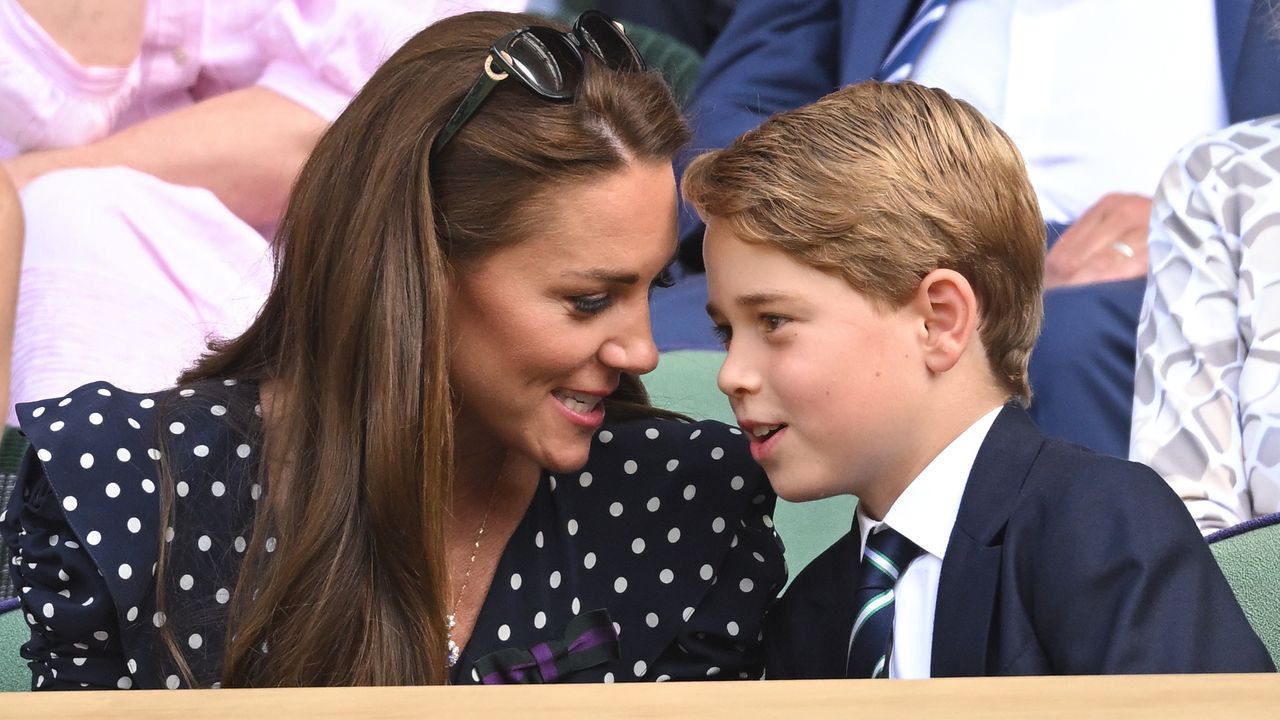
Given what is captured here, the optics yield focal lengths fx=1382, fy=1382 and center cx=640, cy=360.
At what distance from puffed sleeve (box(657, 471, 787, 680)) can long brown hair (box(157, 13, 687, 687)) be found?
0.82 ft

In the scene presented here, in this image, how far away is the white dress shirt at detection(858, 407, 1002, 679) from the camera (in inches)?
42.4

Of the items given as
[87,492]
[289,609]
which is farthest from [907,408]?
[87,492]

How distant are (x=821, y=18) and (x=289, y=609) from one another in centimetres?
142

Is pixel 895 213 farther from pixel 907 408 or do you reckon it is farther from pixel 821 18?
pixel 821 18

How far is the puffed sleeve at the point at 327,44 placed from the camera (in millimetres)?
2002

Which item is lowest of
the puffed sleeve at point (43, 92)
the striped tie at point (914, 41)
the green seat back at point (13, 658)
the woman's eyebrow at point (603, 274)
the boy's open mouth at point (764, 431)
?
the green seat back at point (13, 658)

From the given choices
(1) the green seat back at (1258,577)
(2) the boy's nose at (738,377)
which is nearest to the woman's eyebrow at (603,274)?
(2) the boy's nose at (738,377)

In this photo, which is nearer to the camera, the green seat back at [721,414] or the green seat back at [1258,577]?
the green seat back at [1258,577]

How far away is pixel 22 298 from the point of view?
186 cm

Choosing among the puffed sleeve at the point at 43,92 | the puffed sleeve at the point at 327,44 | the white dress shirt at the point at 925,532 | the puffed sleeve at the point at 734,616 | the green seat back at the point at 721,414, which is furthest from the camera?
the puffed sleeve at the point at 327,44

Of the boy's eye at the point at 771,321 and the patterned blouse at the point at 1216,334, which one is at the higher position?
the boy's eye at the point at 771,321

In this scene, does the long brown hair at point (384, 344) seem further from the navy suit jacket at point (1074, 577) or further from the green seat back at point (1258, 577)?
the green seat back at point (1258, 577)

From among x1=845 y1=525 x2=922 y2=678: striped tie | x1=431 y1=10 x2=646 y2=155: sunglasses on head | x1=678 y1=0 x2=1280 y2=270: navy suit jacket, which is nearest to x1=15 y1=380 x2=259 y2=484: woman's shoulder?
x1=431 y1=10 x2=646 y2=155: sunglasses on head

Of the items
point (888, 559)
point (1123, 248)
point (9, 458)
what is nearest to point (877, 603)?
point (888, 559)
